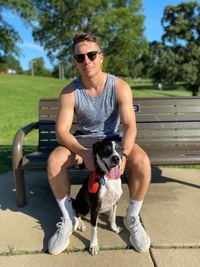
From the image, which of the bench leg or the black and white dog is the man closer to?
the black and white dog

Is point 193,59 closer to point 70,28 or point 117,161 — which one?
point 70,28

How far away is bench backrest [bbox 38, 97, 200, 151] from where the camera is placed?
4.26m

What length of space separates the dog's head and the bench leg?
1112mm

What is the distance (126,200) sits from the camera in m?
3.89

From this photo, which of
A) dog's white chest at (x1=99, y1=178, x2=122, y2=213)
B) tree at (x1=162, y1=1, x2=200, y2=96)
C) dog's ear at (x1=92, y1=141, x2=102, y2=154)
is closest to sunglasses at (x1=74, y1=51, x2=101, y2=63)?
dog's ear at (x1=92, y1=141, x2=102, y2=154)

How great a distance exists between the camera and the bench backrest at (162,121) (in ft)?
14.0

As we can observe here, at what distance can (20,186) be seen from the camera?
3.61 m

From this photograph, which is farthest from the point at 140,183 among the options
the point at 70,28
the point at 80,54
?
the point at 70,28

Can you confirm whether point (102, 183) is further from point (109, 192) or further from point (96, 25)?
point (96, 25)

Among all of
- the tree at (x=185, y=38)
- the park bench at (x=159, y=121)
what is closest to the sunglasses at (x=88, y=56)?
the park bench at (x=159, y=121)

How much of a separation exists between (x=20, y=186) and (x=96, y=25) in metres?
32.7

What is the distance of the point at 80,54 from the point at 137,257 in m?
1.90

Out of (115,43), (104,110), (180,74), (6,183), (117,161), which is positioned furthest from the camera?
(115,43)

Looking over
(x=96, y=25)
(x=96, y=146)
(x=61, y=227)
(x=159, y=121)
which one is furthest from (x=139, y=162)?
(x=96, y=25)
